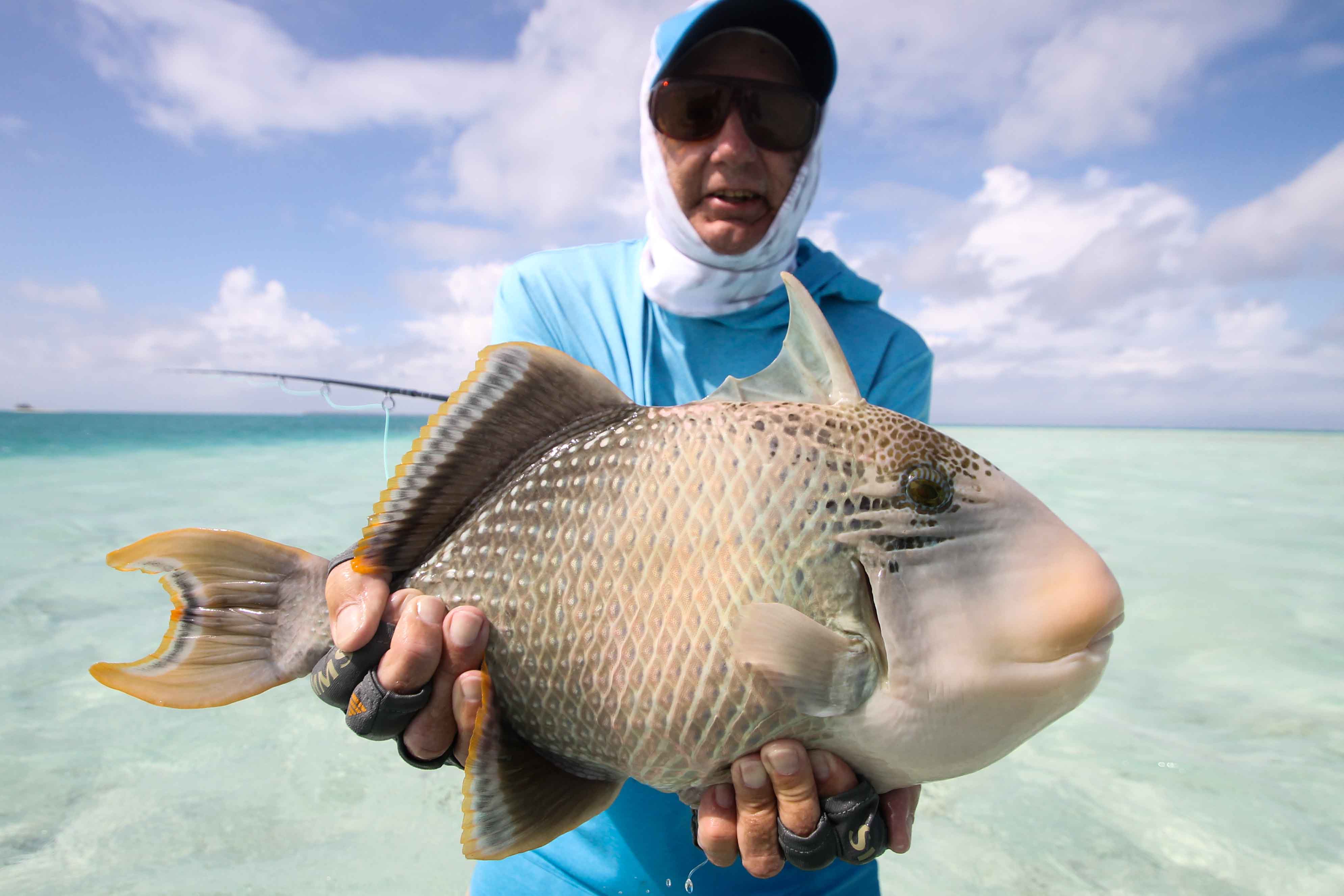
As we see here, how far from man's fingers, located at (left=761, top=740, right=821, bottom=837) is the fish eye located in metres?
0.50

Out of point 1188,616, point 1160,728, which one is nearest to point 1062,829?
point 1160,728

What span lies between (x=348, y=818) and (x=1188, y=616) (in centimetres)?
800

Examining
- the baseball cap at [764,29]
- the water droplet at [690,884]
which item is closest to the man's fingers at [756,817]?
the water droplet at [690,884]

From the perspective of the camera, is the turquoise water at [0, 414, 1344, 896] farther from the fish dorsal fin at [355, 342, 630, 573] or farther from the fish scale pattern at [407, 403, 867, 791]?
the fish dorsal fin at [355, 342, 630, 573]

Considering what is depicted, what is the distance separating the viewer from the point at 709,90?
212cm

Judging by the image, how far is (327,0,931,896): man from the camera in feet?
5.98

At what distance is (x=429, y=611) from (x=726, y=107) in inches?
67.5

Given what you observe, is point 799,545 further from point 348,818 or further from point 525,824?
point 348,818

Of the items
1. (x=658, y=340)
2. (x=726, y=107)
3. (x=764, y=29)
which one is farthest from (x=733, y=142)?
(x=658, y=340)

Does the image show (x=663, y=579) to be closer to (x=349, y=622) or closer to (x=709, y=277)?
(x=349, y=622)

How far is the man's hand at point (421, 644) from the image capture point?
4.36 ft

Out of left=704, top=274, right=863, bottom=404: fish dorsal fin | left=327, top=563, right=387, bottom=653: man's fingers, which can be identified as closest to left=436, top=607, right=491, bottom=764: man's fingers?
left=327, top=563, right=387, bottom=653: man's fingers

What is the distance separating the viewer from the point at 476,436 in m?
1.47

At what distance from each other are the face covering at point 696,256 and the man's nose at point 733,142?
20 cm
